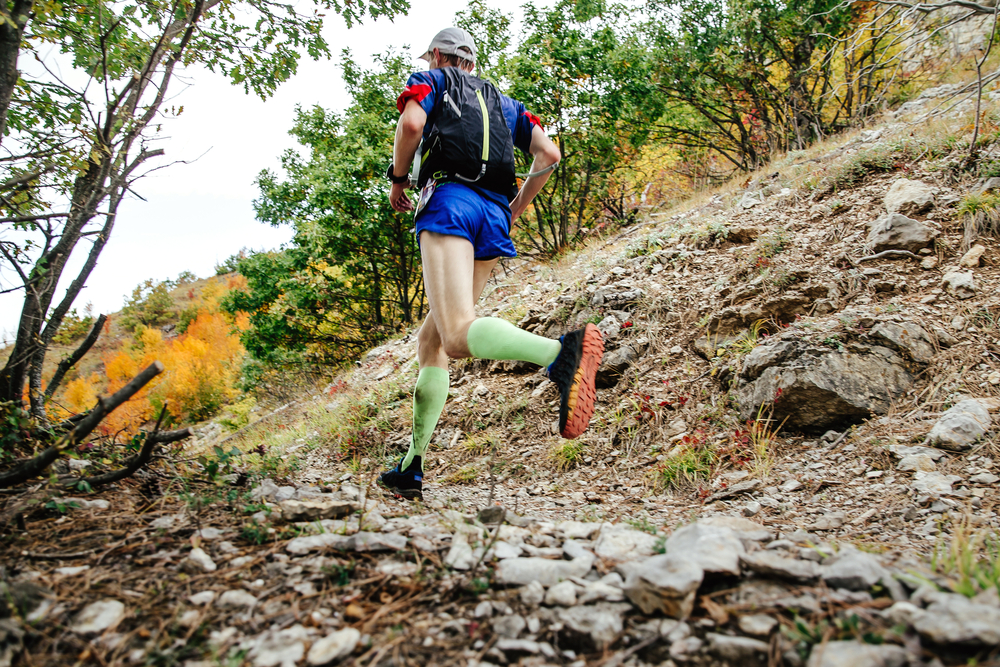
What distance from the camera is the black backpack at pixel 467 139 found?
2.06 meters

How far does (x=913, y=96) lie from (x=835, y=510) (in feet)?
27.5

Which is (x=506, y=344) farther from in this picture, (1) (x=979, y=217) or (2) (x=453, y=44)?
(1) (x=979, y=217)

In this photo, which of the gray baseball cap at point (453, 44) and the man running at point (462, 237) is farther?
the gray baseball cap at point (453, 44)

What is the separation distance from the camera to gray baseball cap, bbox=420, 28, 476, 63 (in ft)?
7.43

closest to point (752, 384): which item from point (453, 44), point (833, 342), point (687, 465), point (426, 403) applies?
point (833, 342)

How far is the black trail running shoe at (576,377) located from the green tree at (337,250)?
6.25m

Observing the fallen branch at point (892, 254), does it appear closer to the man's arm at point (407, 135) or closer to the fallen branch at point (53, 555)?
the man's arm at point (407, 135)

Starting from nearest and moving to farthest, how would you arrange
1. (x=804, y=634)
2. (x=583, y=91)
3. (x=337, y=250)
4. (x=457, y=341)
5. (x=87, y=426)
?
(x=804, y=634), (x=87, y=426), (x=457, y=341), (x=583, y=91), (x=337, y=250)

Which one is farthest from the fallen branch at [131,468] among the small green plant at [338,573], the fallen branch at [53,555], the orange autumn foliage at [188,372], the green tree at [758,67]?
the orange autumn foliage at [188,372]

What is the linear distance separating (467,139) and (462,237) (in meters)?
0.40

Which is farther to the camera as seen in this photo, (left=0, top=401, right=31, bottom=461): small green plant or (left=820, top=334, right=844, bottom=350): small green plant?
(left=820, top=334, right=844, bottom=350): small green plant

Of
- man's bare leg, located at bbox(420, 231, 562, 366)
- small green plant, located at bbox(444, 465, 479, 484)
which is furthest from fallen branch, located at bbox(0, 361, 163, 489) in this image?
small green plant, located at bbox(444, 465, 479, 484)

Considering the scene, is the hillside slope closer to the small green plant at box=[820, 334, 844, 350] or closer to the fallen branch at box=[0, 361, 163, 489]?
the small green plant at box=[820, 334, 844, 350]

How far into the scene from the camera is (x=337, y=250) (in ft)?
27.1
